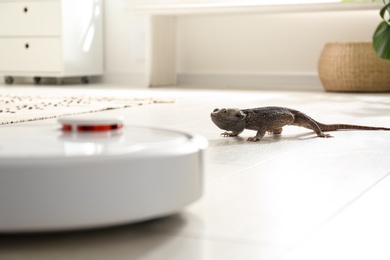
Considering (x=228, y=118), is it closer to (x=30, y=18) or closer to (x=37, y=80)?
(x=30, y=18)

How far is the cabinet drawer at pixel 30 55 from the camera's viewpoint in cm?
461

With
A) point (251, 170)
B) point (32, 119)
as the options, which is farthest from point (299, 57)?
point (251, 170)

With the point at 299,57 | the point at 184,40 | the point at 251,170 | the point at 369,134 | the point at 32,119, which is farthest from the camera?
the point at 184,40

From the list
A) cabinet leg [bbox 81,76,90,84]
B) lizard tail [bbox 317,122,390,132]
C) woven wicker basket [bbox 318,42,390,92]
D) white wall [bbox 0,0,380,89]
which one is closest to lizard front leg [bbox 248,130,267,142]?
lizard tail [bbox 317,122,390,132]

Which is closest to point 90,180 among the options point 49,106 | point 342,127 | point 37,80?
point 342,127

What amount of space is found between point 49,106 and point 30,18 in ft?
7.08

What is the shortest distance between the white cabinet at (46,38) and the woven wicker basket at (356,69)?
70.1 inches

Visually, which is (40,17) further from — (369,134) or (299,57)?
(369,134)

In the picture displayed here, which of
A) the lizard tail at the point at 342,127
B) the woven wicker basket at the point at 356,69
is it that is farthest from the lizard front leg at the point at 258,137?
the woven wicker basket at the point at 356,69

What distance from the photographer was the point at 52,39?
461 centimetres

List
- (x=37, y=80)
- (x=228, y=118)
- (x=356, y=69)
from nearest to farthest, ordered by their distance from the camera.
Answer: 1. (x=228, y=118)
2. (x=356, y=69)
3. (x=37, y=80)

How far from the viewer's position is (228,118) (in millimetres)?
1622

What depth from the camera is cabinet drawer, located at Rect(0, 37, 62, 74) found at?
4613 mm

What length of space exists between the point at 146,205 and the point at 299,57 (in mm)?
3879
